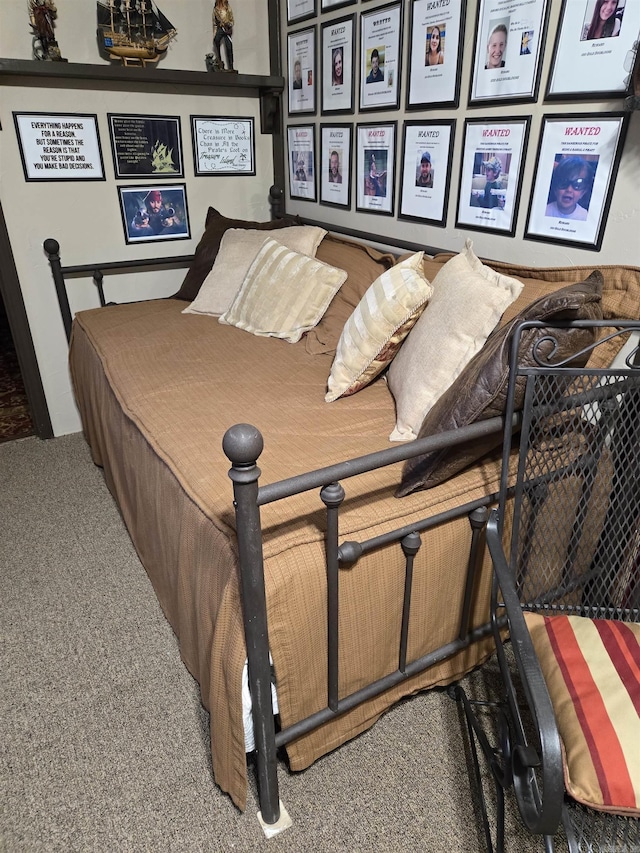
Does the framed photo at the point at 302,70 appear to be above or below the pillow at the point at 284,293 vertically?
above

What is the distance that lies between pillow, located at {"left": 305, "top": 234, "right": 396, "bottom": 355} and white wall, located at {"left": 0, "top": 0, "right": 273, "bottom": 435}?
40.0 inches

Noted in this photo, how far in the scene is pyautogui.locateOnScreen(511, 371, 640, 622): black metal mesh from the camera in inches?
41.2

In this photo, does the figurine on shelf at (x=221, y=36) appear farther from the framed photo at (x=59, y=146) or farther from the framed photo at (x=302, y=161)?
the framed photo at (x=59, y=146)

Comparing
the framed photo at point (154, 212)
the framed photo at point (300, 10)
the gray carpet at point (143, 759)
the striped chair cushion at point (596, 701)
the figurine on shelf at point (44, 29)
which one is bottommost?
the gray carpet at point (143, 759)

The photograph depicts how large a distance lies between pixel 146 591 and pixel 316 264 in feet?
4.21

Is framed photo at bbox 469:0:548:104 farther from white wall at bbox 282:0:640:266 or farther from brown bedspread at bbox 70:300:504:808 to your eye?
brown bedspread at bbox 70:300:504:808

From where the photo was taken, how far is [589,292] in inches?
41.6

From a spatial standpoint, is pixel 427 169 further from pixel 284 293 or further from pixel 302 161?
pixel 302 161

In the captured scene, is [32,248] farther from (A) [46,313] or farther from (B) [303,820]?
(B) [303,820]

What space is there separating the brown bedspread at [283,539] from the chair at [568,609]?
0.14 metres

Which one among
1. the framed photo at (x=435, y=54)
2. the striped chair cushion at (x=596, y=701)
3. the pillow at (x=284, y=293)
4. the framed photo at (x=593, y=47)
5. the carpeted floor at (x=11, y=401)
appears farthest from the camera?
the carpeted floor at (x=11, y=401)

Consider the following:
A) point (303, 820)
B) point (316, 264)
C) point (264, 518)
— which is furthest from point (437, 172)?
point (303, 820)

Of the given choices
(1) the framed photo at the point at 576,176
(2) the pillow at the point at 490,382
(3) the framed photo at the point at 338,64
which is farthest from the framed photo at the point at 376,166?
(2) the pillow at the point at 490,382

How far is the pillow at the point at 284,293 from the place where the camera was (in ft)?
6.71
